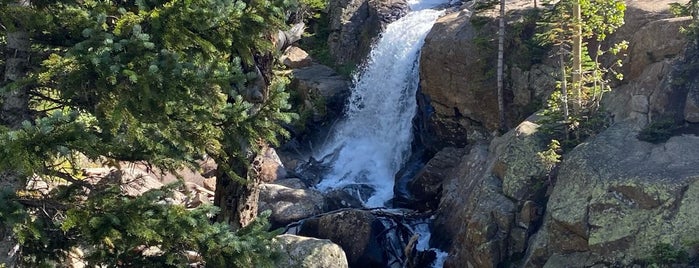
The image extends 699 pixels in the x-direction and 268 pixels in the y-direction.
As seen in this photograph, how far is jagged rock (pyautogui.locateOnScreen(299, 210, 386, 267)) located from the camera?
13773 millimetres

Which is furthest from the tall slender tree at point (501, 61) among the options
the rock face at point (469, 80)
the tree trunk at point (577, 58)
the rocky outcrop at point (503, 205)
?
the tree trunk at point (577, 58)

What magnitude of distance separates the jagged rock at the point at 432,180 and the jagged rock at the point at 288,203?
2.52 meters

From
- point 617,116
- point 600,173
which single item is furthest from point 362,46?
point 600,173

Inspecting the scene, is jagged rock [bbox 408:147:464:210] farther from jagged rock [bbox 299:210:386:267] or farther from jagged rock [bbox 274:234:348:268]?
jagged rock [bbox 274:234:348:268]

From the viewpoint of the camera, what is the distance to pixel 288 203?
1554 centimetres

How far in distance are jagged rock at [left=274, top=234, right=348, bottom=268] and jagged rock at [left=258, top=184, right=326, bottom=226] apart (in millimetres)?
4170

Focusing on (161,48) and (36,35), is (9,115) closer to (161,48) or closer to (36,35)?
(36,35)

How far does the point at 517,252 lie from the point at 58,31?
8177mm

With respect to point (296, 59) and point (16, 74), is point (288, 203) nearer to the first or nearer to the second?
point (16, 74)

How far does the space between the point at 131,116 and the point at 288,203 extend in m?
10.4

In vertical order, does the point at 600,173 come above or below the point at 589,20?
below

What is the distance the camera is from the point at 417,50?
22.3 metres

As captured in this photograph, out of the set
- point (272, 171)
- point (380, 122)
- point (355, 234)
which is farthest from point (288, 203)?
point (380, 122)

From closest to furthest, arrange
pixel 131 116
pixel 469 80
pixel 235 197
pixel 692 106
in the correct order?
pixel 131 116
pixel 235 197
pixel 692 106
pixel 469 80
